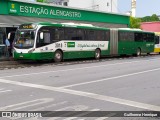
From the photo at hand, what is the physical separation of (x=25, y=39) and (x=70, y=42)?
3978 millimetres

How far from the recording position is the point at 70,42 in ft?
86.1

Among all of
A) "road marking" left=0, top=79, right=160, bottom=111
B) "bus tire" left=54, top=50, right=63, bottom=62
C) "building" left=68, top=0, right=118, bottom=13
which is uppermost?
"building" left=68, top=0, right=118, bottom=13

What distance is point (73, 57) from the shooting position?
87.8ft

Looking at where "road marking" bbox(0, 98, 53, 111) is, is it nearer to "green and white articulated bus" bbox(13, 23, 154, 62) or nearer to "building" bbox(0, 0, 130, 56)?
"green and white articulated bus" bbox(13, 23, 154, 62)

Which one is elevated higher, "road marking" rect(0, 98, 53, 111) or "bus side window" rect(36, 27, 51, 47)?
"bus side window" rect(36, 27, 51, 47)

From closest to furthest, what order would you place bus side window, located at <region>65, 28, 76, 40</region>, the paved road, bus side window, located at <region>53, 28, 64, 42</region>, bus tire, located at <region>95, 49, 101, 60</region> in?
the paved road < bus side window, located at <region>53, 28, 64, 42</region> < bus side window, located at <region>65, 28, 76, 40</region> < bus tire, located at <region>95, 49, 101, 60</region>

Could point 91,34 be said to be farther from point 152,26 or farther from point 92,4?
point 92,4

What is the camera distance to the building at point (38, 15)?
27.2 m

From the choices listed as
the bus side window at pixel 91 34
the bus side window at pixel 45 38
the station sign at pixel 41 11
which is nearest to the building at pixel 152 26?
the station sign at pixel 41 11

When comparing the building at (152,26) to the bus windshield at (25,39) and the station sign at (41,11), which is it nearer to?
the station sign at (41,11)

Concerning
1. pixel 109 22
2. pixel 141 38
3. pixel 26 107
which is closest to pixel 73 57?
pixel 141 38

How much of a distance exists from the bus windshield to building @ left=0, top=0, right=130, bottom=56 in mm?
3113

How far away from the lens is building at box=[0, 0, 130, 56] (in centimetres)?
2725

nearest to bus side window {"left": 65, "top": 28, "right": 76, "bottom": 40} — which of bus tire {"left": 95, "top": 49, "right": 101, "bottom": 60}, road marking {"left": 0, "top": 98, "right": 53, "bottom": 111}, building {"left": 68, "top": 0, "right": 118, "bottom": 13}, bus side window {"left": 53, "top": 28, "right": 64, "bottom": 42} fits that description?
bus side window {"left": 53, "top": 28, "right": 64, "bottom": 42}
